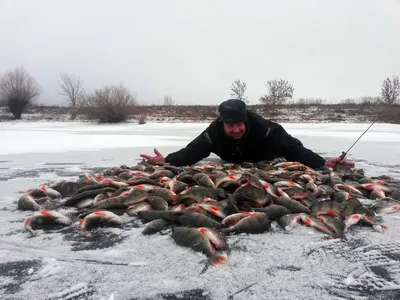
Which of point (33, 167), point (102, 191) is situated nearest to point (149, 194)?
point (102, 191)

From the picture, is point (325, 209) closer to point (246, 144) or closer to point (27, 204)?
point (246, 144)

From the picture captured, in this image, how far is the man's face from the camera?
476cm

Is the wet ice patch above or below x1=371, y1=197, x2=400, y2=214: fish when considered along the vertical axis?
below

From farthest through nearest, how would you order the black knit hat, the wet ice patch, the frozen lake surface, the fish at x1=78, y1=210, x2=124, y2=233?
the black knit hat, the fish at x1=78, y1=210, x2=124, y2=233, the wet ice patch, the frozen lake surface

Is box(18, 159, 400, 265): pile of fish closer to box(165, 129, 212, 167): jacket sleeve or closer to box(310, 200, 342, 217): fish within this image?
box(310, 200, 342, 217): fish

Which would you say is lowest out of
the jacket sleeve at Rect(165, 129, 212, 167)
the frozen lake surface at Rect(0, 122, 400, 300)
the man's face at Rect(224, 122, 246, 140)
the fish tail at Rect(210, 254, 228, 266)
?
the frozen lake surface at Rect(0, 122, 400, 300)

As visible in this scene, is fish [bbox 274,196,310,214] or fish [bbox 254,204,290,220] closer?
fish [bbox 254,204,290,220]

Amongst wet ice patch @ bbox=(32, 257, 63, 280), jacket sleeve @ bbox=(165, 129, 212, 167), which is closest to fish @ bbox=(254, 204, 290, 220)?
wet ice patch @ bbox=(32, 257, 63, 280)

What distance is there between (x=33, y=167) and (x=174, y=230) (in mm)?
4247

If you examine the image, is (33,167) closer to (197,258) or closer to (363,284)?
(197,258)

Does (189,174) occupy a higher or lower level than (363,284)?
higher

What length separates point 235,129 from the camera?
4.79m

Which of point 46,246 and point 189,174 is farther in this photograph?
point 189,174

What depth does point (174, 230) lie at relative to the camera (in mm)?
2316
